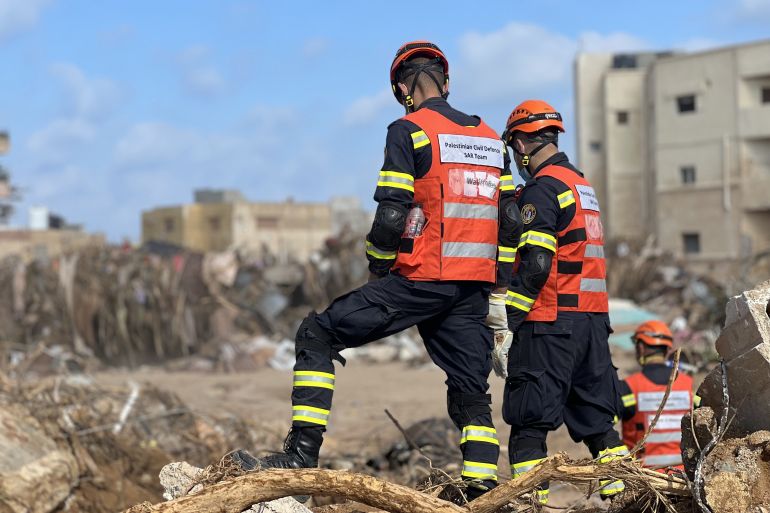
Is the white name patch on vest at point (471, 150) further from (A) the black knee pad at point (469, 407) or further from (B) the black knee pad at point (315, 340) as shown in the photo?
(A) the black knee pad at point (469, 407)

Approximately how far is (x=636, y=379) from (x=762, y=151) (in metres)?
32.3

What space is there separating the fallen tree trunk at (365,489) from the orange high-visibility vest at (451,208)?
3.31ft

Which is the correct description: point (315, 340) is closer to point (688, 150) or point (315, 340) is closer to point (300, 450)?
point (300, 450)

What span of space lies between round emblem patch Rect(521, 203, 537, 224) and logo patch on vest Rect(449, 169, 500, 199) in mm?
310

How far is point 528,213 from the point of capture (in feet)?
14.4

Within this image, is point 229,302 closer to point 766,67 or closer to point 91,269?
point 91,269

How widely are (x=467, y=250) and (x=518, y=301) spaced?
467mm

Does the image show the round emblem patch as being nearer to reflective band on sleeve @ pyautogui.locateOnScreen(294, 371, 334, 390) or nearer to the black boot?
reflective band on sleeve @ pyautogui.locateOnScreen(294, 371, 334, 390)

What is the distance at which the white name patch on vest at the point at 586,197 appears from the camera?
14.9 ft

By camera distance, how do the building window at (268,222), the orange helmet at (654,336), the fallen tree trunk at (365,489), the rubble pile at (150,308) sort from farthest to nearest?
the building window at (268,222) < the rubble pile at (150,308) < the orange helmet at (654,336) < the fallen tree trunk at (365,489)

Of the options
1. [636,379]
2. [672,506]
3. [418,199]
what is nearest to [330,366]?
[418,199]

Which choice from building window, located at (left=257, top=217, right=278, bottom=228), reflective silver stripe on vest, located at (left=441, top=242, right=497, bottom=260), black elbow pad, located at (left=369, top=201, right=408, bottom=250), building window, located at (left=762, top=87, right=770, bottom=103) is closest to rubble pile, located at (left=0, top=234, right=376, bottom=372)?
reflective silver stripe on vest, located at (left=441, top=242, right=497, bottom=260)

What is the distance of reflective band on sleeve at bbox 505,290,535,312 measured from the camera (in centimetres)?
432

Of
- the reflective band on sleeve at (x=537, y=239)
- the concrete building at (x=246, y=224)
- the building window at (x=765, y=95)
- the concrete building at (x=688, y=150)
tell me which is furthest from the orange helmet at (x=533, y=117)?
the concrete building at (x=246, y=224)
